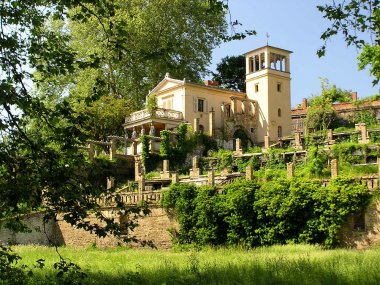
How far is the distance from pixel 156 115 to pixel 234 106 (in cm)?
788

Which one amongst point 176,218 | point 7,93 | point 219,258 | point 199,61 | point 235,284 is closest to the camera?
point 7,93

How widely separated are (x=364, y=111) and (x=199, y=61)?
55.6ft

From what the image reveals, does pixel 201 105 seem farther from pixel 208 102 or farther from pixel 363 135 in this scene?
pixel 363 135

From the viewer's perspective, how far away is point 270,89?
53.3 meters

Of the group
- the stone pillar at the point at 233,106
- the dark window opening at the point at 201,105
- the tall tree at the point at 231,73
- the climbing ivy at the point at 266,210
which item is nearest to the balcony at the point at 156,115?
the dark window opening at the point at 201,105

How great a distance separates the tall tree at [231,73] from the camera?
68.2 m

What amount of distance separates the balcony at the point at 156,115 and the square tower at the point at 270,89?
26.0 feet

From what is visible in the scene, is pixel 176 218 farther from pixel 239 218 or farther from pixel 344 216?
pixel 344 216

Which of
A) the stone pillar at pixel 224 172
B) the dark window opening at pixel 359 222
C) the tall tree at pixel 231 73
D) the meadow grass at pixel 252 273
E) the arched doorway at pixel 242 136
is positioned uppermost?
the tall tree at pixel 231 73

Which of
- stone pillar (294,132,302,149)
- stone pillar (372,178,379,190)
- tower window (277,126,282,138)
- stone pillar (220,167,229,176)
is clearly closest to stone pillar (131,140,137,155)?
stone pillar (220,167,229,176)

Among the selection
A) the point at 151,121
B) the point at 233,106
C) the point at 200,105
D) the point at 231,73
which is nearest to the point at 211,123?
the point at 200,105

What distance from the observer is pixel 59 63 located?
9.91 m

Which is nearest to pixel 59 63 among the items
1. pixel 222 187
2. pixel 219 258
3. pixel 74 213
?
pixel 74 213

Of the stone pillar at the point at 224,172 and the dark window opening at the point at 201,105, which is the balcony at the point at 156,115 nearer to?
the dark window opening at the point at 201,105
